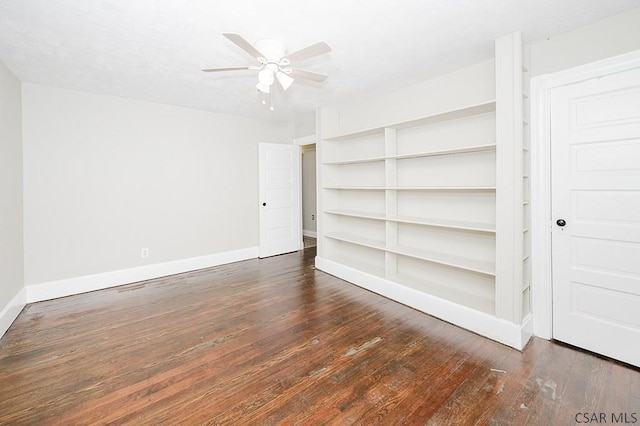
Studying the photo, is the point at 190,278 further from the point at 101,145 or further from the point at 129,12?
the point at 129,12

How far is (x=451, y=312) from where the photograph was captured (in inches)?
110

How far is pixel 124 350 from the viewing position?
241cm

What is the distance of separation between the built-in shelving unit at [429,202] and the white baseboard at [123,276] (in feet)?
6.10

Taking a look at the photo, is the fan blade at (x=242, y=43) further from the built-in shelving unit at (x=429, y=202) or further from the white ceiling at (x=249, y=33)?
the built-in shelving unit at (x=429, y=202)

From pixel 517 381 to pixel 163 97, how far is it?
4.82m

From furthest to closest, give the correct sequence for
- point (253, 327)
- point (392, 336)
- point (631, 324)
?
point (253, 327)
point (392, 336)
point (631, 324)

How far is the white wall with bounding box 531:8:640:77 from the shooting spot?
2.03m

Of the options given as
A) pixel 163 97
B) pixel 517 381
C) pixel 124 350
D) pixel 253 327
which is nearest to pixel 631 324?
pixel 517 381

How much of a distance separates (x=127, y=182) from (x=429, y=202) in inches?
159

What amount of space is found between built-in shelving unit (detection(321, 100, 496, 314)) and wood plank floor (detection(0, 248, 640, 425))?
1.96ft

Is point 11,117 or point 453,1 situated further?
point 11,117

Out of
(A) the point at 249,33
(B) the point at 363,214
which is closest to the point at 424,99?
(B) the point at 363,214

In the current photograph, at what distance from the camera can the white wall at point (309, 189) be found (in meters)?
7.61

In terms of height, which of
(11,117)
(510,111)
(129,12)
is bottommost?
(510,111)
